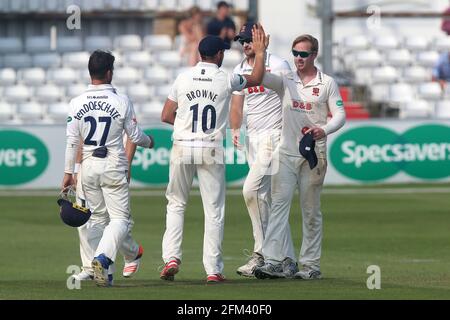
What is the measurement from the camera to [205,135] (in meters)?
12.2

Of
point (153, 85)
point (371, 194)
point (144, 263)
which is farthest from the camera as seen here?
point (153, 85)

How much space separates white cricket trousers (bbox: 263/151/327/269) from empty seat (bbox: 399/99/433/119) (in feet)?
54.7

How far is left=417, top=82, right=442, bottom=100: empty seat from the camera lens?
30812mm

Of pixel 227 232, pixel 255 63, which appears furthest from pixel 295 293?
pixel 227 232

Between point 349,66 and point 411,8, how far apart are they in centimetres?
332

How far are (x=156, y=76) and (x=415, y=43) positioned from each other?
277 inches

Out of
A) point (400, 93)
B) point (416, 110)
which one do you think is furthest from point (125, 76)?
point (416, 110)

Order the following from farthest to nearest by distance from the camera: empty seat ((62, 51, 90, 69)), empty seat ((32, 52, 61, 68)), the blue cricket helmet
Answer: empty seat ((32, 52, 61, 68))
empty seat ((62, 51, 90, 69))
the blue cricket helmet

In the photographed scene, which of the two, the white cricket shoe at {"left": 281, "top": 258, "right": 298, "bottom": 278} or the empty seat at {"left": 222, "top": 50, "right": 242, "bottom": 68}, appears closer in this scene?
the white cricket shoe at {"left": 281, "top": 258, "right": 298, "bottom": 278}

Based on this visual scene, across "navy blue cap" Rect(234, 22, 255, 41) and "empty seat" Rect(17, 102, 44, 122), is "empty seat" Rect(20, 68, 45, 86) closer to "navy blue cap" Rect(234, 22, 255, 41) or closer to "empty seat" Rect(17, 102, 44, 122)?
"empty seat" Rect(17, 102, 44, 122)

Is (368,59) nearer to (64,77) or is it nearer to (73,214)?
(64,77)

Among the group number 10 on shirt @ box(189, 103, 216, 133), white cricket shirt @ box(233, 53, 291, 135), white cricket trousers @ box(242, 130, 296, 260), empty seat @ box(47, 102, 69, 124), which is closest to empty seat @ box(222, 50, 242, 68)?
empty seat @ box(47, 102, 69, 124)

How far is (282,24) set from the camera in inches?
1321
